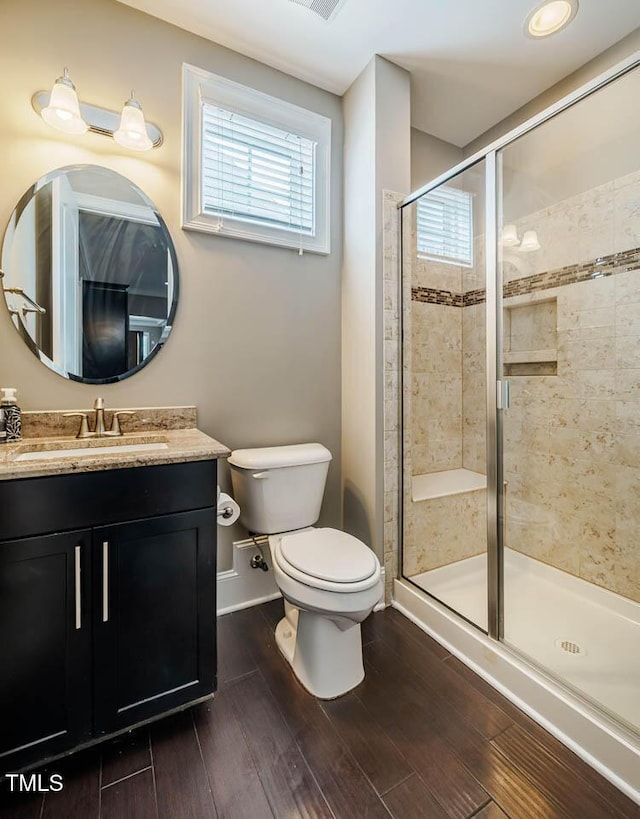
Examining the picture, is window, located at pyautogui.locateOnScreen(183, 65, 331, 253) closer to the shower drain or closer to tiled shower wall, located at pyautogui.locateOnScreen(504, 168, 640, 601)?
tiled shower wall, located at pyautogui.locateOnScreen(504, 168, 640, 601)

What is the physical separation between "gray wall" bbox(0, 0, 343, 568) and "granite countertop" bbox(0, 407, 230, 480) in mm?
69

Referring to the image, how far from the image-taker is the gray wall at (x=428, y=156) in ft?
7.50

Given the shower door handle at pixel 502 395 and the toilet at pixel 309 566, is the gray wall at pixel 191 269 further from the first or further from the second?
the shower door handle at pixel 502 395

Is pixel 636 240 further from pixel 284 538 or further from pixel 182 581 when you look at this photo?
pixel 182 581

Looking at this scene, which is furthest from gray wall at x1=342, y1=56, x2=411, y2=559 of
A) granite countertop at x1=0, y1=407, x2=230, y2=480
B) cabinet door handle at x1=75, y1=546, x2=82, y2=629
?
cabinet door handle at x1=75, y1=546, x2=82, y2=629

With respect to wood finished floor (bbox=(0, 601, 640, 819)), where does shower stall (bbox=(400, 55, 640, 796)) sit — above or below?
above

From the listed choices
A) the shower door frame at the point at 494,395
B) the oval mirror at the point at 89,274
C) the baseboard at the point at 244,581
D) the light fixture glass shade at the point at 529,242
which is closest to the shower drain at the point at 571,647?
the shower door frame at the point at 494,395

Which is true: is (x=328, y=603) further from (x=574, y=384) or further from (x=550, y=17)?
(x=550, y=17)

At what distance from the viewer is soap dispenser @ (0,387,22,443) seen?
1305 millimetres

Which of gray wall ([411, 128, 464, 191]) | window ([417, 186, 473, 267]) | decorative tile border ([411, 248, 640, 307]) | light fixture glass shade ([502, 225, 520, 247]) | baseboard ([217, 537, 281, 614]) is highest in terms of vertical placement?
gray wall ([411, 128, 464, 191])

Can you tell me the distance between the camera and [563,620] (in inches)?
65.6

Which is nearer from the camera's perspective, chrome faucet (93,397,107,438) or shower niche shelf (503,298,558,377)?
chrome faucet (93,397,107,438)

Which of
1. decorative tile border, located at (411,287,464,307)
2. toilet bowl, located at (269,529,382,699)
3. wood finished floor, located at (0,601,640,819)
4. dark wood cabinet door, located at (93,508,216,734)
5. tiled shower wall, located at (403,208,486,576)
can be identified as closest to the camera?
wood finished floor, located at (0,601,640,819)

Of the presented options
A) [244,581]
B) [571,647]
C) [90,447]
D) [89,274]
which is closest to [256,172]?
[89,274]
